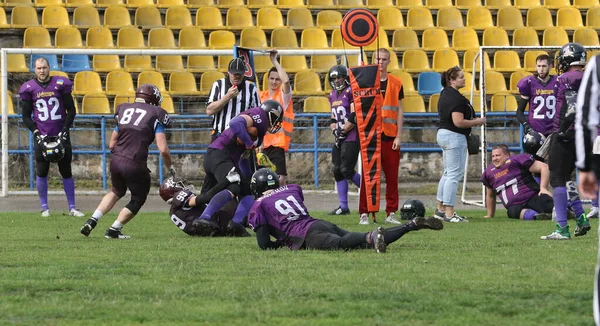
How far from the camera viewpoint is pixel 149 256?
8.26 metres

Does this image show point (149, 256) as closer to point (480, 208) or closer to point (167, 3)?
point (480, 208)

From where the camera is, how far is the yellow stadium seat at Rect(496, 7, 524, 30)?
71.5 feet

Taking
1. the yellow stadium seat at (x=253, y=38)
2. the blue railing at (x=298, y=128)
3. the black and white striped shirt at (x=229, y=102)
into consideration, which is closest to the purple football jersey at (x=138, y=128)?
the black and white striped shirt at (x=229, y=102)

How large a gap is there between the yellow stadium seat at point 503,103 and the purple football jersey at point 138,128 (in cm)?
1041

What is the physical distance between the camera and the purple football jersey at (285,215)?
27.2 feet

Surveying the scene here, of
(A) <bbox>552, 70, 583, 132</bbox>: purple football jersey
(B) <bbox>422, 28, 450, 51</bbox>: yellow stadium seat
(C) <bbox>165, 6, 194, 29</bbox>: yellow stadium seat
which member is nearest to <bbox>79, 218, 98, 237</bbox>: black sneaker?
(A) <bbox>552, 70, 583, 132</bbox>: purple football jersey

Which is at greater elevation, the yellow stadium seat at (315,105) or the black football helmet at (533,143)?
the yellow stadium seat at (315,105)

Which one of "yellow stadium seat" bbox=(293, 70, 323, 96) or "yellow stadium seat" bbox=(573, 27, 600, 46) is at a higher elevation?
"yellow stadium seat" bbox=(573, 27, 600, 46)

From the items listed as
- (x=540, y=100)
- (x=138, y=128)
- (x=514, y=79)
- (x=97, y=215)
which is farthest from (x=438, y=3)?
(x=97, y=215)

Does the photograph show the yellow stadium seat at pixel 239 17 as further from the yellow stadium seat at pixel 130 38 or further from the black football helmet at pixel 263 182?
the black football helmet at pixel 263 182

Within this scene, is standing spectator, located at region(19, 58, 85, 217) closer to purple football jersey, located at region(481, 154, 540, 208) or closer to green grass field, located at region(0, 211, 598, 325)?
green grass field, located at region(0, 211, 598, 325)

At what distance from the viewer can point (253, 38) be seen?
20.0 m

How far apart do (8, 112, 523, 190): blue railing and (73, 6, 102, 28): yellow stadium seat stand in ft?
9.40

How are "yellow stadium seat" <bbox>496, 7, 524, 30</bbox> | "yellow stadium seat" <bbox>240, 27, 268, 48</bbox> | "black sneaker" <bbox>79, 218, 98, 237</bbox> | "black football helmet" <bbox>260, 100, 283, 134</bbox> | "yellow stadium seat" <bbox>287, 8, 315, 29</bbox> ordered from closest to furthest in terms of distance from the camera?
1. "black sneaker" <bbox>79, 218, 98, 237</bbox>
2. "black football helmet" <bbox>260, 100, 283, 134</bbox>
3. "yellow stadium seat" <bbox>240, 27, 268, 48</bbox>
4. "yellow stadium seat" <bbox>287, 8, 315, 29</bbox>
5. "yellow stadium seat" <bbox>496, 7, 524, 30</bbox>
